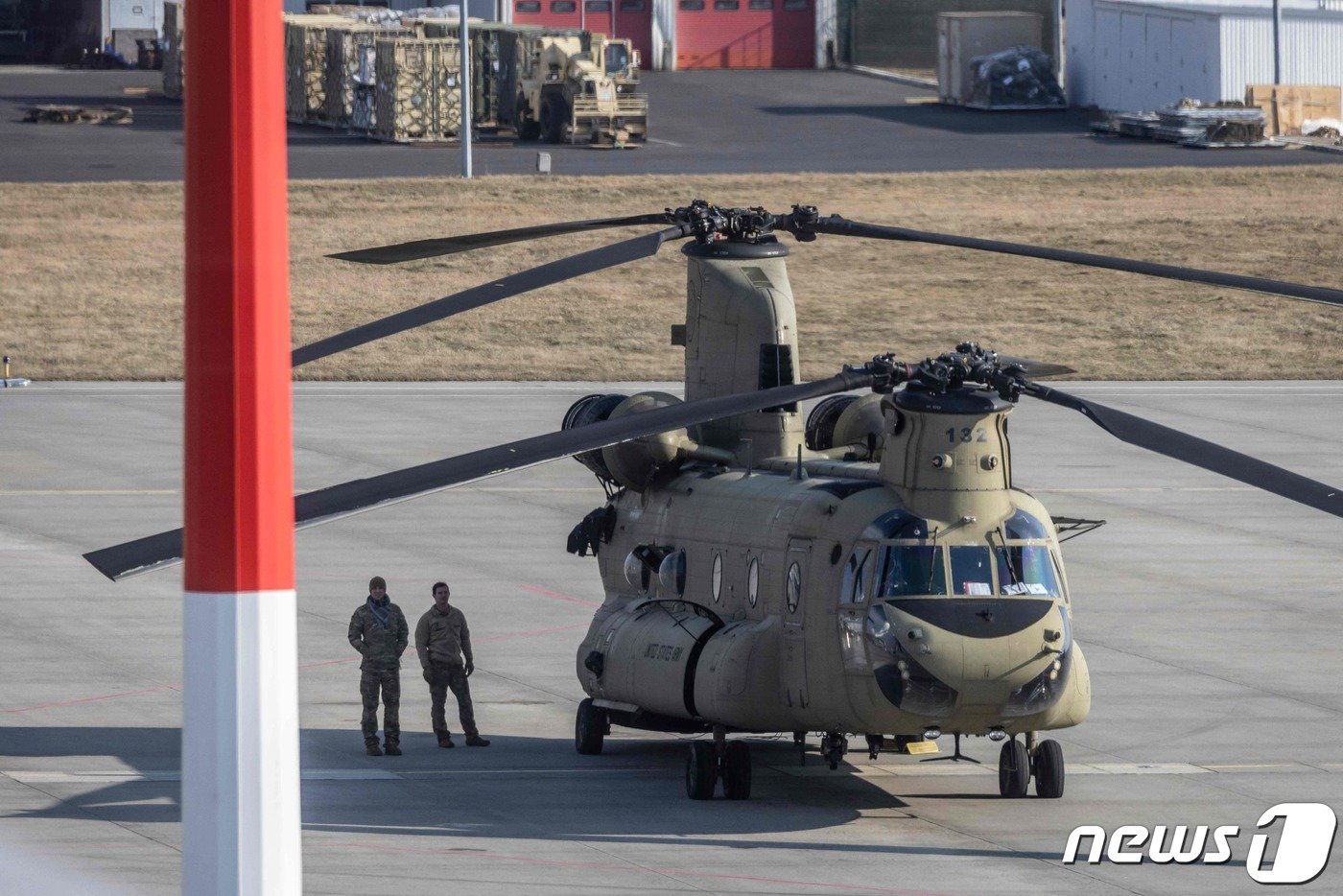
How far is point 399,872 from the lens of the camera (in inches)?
653

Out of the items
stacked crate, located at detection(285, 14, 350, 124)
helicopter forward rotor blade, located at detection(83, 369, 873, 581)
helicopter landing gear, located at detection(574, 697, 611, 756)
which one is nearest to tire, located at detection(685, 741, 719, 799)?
helicopter landing gear, located at detection(574, 697, 611, 756)

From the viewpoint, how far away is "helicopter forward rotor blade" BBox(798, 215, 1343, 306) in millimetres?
15023

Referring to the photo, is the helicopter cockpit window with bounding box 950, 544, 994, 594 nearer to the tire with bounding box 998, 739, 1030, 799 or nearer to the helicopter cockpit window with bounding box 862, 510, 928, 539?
the helicopter cockpit window with bounding box 862, 510, 928, 539

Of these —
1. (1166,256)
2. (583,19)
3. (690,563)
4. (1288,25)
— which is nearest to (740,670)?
(690,563)

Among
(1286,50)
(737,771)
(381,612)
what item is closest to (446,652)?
(381,612)

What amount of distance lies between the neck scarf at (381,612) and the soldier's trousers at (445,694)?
70 cm

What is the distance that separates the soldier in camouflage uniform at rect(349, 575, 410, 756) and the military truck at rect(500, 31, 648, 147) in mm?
55439

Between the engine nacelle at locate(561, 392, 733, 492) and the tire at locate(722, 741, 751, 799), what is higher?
the engine nacelle at locate(561, 392, 733, 492)

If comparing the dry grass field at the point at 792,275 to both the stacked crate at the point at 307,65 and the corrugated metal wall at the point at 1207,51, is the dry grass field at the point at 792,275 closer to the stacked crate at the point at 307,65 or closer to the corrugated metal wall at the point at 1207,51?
the corrugated metal wall at the point at 1207,51

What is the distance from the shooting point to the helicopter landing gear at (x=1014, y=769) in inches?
753

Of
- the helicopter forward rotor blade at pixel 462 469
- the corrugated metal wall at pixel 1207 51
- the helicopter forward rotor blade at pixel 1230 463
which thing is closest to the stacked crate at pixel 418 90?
the corrugated metal wall at pixel 1207 51

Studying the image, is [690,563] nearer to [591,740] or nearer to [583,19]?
[591,740]

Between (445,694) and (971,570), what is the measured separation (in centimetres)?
651

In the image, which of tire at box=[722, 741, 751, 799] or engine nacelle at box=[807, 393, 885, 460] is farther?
engine nacelle at box=[807, 393, 885, 460]
